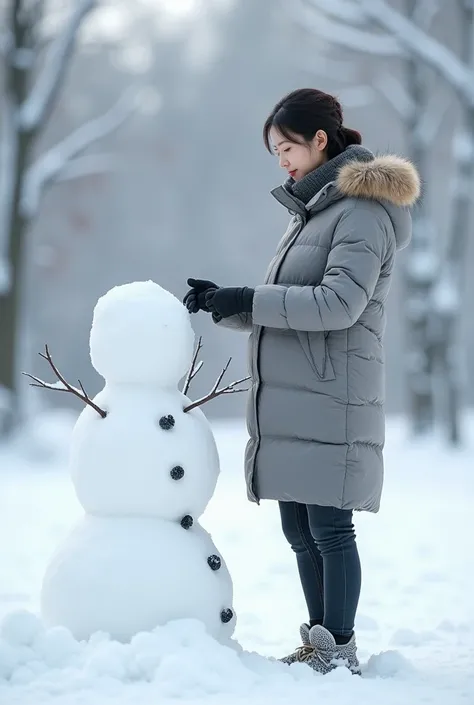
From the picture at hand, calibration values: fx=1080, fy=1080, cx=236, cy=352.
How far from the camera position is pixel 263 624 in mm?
4070

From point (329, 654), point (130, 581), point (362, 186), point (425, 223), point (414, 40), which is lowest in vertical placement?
point (329, 654)

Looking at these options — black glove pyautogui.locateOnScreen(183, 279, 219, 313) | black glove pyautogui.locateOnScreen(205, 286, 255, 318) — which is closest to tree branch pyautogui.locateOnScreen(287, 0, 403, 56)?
black glove pyautogui.locateOnScreen(183, 279, 219, 313)

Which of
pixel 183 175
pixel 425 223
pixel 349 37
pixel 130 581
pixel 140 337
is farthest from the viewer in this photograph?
pixel 183 175

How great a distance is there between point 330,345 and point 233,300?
0.30 m

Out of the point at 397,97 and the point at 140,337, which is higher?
the point at 397,97

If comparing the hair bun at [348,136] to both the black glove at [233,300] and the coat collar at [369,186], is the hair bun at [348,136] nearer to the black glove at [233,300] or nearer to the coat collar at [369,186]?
the coat collar at [369,186]

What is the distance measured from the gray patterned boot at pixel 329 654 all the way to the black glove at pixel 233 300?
93 cm

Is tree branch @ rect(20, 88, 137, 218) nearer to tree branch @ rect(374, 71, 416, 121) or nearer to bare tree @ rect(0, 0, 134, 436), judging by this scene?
bare tree @ rect(0, 0, 134, 436)

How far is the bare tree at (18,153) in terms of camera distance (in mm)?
10531

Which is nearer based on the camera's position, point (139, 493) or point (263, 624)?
point (139, 493)

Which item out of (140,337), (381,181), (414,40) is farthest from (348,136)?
(414,40)

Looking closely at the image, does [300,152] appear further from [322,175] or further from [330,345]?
[330,345]

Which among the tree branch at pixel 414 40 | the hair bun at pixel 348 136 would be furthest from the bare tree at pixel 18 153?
the hair bun at pixel 348 136

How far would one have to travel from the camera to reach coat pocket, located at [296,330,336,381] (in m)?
3.03
